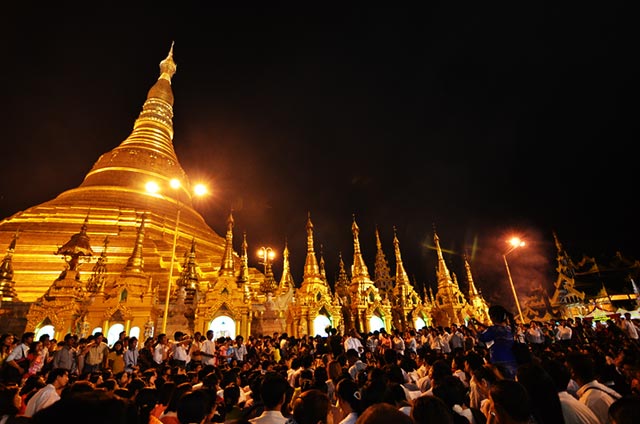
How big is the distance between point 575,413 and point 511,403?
1.13 m

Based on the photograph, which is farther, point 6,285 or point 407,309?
point 407,309

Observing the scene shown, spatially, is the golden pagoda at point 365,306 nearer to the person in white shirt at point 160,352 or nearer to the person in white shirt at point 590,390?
the person in white shirt at point 160,352

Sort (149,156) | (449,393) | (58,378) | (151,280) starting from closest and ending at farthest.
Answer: (449,393)
(58,378)
(151,280)
(149,156)

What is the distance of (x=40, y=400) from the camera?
5410 millimetres

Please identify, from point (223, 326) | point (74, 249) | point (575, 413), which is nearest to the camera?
point (575, 413)

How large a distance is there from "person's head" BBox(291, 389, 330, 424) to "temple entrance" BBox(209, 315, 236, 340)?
18.1m

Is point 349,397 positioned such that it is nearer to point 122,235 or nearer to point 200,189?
point 200,189

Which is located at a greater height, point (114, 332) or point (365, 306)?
point (365, 306)

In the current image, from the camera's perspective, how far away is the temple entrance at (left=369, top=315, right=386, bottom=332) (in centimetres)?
2414

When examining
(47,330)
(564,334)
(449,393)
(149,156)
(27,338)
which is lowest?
(449,393)

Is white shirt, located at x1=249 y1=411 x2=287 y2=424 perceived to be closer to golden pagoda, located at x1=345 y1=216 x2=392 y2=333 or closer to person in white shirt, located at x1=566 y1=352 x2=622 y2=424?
person in white shirt, located at x1=566 y1=352 x2=622 y2=424

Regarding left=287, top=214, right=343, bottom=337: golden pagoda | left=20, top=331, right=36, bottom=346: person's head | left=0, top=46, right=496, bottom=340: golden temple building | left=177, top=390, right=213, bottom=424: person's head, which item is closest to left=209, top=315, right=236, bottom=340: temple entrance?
left=0, top=46, right=496, bottom=340: golden temple building

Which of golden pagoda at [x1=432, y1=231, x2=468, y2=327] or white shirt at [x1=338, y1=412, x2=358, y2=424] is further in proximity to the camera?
golden pagoda at [x1=432, y1=231, x2=468, y2=327]

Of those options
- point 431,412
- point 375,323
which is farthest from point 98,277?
point 431,412
